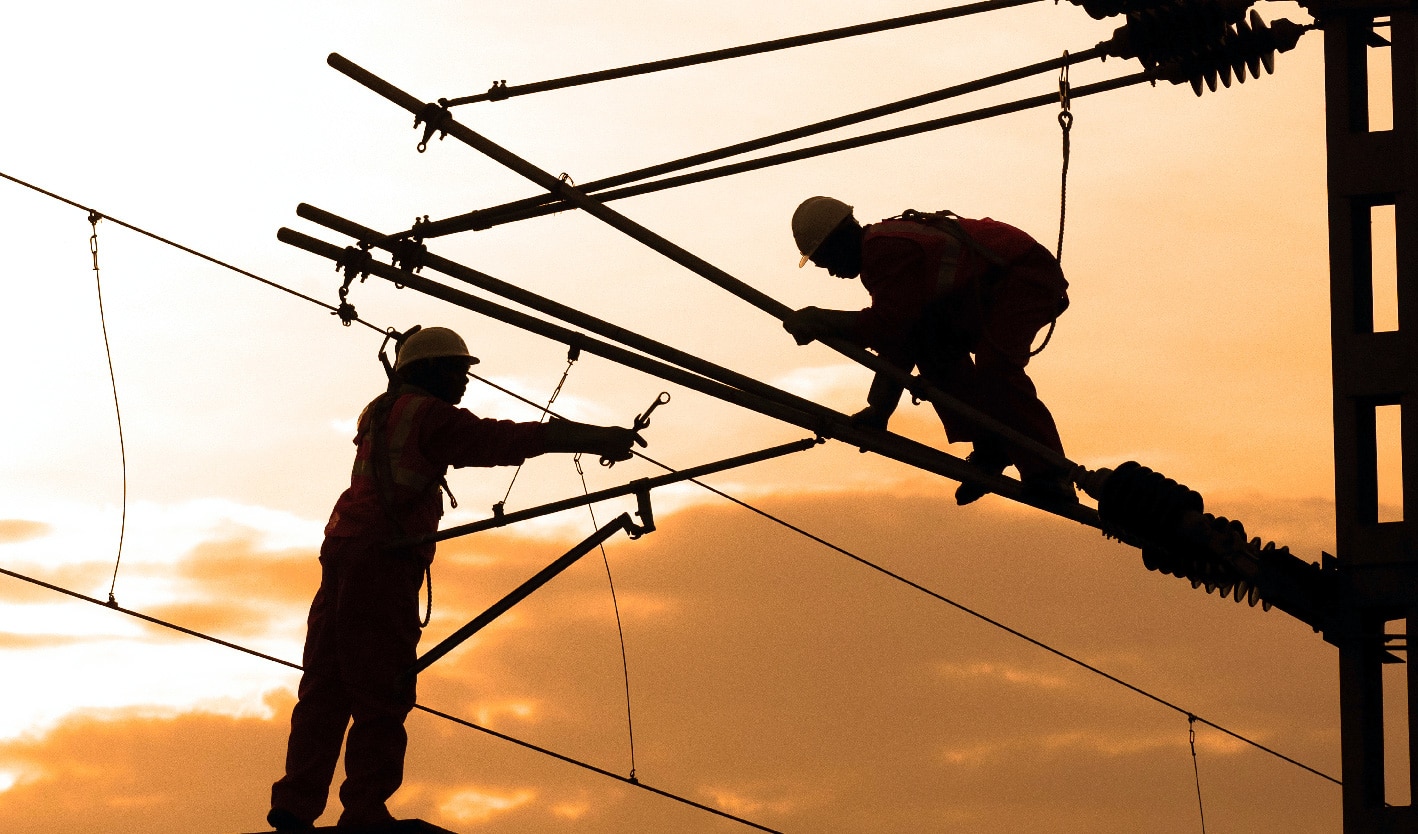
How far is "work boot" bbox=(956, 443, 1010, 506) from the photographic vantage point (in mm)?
9531

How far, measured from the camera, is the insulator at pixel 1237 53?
31.9 ft

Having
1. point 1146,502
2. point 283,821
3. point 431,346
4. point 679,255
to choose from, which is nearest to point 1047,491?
point 1146,502

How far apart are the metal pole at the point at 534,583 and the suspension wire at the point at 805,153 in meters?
1.78

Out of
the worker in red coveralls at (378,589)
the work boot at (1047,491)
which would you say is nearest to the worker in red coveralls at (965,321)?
the work boot at (1047,491)

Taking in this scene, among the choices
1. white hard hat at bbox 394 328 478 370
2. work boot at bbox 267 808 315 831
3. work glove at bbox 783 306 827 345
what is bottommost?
work boot at bbox 267 808 315 831

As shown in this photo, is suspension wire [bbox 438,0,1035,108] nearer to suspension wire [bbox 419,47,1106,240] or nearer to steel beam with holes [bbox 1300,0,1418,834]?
suspension wire [bbox 419,47,1106,240]

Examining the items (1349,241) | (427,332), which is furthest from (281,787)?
(1349,241)

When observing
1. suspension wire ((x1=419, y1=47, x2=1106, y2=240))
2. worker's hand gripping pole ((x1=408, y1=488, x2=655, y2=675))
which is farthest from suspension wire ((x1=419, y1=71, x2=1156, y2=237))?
worker's hand gripping pole ((x1=408, y1=488, x2=655, y2=675))

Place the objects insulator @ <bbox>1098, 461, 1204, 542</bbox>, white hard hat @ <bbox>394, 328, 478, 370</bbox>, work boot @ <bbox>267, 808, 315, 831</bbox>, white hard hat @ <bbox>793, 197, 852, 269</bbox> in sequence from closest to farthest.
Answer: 1. insulator @ <bbox>1098, 461, 1204, 542</bbox>
2. white hard hat @ <bbox>793, 197, 852, 269</bbox>
3. work boot @ <bbox>267, 808, 315, 831</bbox>
4. white hard hat @ <bbox>394, 328, 478, 370</bbox>

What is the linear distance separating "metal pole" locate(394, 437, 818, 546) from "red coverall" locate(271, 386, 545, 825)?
22 centimetres

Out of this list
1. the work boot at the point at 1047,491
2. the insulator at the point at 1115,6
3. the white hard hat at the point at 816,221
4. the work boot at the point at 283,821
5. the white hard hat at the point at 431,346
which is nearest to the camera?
the work boot at the point at 1047,491

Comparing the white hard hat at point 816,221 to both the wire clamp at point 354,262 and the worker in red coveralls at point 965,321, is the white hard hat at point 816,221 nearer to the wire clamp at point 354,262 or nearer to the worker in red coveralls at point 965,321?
the worker in red coveralls at point 965,321

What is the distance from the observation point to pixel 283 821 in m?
9.85

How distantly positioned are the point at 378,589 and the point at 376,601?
7 centimetres
